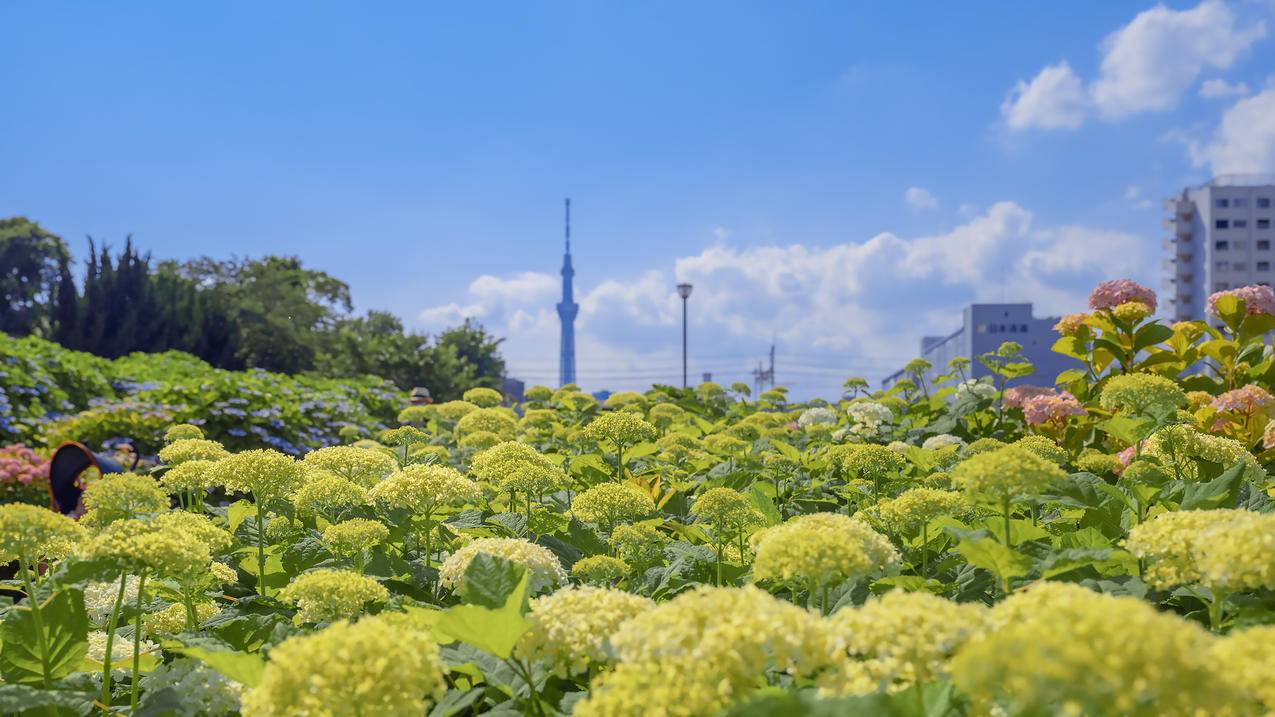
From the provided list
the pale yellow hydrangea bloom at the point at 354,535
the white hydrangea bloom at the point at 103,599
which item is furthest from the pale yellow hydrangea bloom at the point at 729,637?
the white hydrangea bloom at the point at 103,599

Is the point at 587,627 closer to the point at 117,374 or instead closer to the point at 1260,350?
the point at 1260,350

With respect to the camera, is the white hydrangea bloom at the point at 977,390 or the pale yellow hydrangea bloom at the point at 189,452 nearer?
the pale yellow hydrangea bloom at the point at 189,452

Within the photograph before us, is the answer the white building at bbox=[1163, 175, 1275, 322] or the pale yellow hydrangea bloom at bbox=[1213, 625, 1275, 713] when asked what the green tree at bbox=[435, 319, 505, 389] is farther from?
the white building at bbox=[1163, 175, 1275, 322]

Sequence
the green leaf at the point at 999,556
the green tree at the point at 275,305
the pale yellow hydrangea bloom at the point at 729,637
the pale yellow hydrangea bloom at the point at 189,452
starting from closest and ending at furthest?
the pale yellow hydrangea bloom at the point at 729,637 < the green leaf at the point at 999,556 < the pale yellow hydrangea bloom at the point at 189,452 < the green tree at the point at 275,305

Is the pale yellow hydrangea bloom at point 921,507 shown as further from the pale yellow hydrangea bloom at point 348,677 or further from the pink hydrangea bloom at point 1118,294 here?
the pink hydrangea bloom at point 1118,294

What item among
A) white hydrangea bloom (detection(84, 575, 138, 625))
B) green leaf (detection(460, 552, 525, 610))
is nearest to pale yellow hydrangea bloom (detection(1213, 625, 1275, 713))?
green leaf (detection(460, 552, 525, 610))

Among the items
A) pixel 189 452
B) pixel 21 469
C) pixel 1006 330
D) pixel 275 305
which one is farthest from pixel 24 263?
pixel 1006 330

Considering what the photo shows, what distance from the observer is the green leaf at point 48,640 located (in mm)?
1739

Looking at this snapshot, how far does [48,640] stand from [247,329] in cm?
3988

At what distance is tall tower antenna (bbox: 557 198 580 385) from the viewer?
429 ft

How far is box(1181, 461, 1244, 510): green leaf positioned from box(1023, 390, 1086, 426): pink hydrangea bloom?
2.53m

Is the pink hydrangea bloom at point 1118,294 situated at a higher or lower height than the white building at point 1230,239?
lower

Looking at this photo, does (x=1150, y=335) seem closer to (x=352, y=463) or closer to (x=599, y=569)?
(x=599, y=569)

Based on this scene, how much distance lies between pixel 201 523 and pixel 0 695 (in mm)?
525
